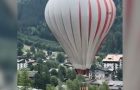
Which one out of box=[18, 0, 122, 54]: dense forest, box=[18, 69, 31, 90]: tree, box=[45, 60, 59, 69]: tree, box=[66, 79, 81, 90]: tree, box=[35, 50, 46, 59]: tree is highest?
box=[18, 0, 122, 54]: dense forest

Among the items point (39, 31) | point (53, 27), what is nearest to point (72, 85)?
point (39, 31)

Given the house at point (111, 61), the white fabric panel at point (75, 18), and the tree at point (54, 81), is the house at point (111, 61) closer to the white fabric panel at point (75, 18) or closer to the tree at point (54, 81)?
the tree at point (54, 81)

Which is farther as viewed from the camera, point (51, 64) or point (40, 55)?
point (51, 64)

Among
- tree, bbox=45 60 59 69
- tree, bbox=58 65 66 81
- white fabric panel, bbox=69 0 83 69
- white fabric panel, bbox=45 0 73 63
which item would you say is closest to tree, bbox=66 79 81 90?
tree, bbox=58 65 66 81

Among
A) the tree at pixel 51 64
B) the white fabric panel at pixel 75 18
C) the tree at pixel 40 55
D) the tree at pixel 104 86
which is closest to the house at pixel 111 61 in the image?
the tree at pixel 104 86

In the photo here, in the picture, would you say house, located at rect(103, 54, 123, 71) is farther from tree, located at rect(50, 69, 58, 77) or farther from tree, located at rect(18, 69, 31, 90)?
tree, located at rect(18, 69, 31, 90)

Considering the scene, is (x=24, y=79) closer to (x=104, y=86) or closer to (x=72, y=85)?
(x=72, y=85)
